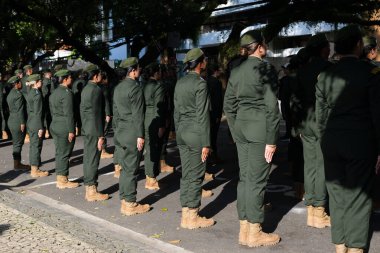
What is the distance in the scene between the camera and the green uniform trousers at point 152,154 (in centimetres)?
877

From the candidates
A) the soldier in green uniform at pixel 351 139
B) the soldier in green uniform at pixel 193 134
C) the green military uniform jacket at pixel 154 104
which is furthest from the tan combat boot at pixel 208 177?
the soldier in green uniform at pixel 351 139

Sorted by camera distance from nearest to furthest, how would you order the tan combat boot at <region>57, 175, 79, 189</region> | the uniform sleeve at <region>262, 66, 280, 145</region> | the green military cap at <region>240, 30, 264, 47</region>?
the uniform sleeve at <region>262, 66, 280, 145</region> < the green military cap at <region>240, 30, 264, 47</region> < the tan combat boot at <region>57, 175, 79, 189</region>

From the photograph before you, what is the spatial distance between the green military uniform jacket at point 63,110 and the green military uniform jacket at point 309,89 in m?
4.06

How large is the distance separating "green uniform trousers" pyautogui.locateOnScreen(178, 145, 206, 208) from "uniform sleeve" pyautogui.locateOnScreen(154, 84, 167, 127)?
273cm

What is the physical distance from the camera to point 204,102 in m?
6.25

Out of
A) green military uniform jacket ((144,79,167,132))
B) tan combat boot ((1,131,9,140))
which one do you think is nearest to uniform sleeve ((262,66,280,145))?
Answer: green military uniform jacket ((144,79,167,132))

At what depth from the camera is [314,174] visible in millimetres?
6309

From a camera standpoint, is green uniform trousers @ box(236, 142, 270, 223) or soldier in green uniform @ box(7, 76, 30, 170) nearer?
green uniform trousers @ box(236, 142, 270, 223)

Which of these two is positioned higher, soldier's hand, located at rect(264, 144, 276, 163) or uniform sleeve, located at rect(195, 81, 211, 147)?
uniform sleeve, located at rect(195, 81, 211, 147)

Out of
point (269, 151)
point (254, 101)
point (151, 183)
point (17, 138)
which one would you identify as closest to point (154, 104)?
point (151, 183)

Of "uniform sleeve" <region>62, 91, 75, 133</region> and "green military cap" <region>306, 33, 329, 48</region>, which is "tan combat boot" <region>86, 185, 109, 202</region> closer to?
"uniform sleeve" <region>62, 91, 75, 133</region>

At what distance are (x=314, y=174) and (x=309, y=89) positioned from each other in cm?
101

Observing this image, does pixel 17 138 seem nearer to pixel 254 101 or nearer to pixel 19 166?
pixel 19 166

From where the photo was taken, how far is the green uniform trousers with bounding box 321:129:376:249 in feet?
14.2
